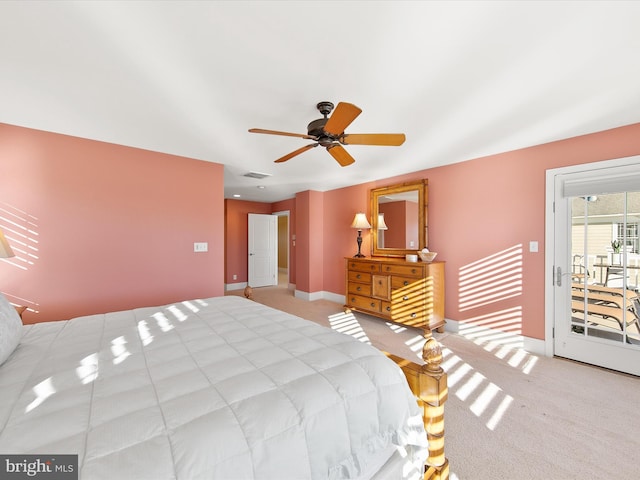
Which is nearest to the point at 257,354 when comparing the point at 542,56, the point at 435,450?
the point at 435,450

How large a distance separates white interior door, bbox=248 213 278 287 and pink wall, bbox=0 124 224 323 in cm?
301

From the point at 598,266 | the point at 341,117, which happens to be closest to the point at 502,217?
the point at 598,266

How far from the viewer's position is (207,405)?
947mm

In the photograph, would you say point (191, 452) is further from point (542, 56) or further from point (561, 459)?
point (542, 56)

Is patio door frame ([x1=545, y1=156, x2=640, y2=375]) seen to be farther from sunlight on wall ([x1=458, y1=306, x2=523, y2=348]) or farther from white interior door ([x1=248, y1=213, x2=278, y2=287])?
white interior door ([x1=248, y1=213, x2=278, y2=287])

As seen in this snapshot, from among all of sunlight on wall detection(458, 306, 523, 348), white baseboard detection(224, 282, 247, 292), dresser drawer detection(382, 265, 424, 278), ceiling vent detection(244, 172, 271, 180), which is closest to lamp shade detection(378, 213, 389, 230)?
dresser drawer detection(382, 265, 424, 278)

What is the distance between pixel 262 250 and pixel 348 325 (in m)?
3.70

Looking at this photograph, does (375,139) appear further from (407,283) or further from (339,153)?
(407,283)

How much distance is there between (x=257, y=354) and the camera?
134 centimetres

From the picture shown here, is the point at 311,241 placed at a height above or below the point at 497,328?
above

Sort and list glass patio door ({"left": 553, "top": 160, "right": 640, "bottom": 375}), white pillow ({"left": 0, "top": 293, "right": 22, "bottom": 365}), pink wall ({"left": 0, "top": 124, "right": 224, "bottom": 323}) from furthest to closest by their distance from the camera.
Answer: pink wall ({"left": 0, "top": 124, "right": 224, "bottom": 323}), glass patio door ({"left": 553, "top": 160, "right": 640, "bottom": 375}), white pillow ({"left": 0, "top": 293, "right": 22, "bottom": 365})

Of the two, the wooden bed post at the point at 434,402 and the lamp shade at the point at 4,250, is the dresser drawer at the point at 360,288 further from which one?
the lamp shade at the point at 4,250

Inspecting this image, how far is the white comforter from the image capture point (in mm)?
776

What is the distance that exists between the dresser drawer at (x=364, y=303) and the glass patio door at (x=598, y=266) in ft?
6.67
